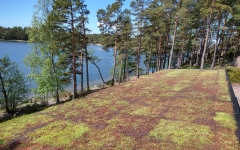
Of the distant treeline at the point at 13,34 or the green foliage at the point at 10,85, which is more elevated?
the distant treeline at the point at 13,34

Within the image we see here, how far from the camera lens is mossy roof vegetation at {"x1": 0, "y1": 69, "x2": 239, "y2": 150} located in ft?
10.9

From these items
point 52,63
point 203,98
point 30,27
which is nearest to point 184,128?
point 203,98

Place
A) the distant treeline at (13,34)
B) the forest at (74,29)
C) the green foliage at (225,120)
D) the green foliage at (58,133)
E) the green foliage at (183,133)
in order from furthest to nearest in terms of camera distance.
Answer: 1. the distant treeline at (13,34)
2. the forest at (74,29)
3. the green foliage at (225,120)
4. the green foliage at (58,133)
5. the green foliage at (183,133)

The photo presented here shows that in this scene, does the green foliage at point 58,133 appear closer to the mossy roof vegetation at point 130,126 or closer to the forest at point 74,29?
the mossy roof vegetation at point 130,126

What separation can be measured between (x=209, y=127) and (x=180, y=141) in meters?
1.02

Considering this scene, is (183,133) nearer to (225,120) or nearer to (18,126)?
(225,120)

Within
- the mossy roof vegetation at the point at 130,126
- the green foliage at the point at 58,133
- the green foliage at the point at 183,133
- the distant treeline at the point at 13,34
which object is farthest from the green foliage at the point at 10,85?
the distant treeline at the point at 13,34

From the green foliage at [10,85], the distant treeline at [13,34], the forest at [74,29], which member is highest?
the distant treeline at [13,34]

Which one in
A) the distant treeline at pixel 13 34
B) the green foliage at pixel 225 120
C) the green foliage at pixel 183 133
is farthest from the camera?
the distant treeline at pixel 13 34

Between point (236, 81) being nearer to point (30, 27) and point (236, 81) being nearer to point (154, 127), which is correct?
point (154, 127)

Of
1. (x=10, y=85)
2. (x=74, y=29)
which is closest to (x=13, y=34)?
(x=10, y=85)

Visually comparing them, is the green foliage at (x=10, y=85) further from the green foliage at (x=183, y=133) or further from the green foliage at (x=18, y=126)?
the green foliage at (x=183, y=133)

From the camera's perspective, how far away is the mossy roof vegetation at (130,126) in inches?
131

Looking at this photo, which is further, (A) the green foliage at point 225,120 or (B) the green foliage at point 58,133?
(A) the green foliage at point 225,120
